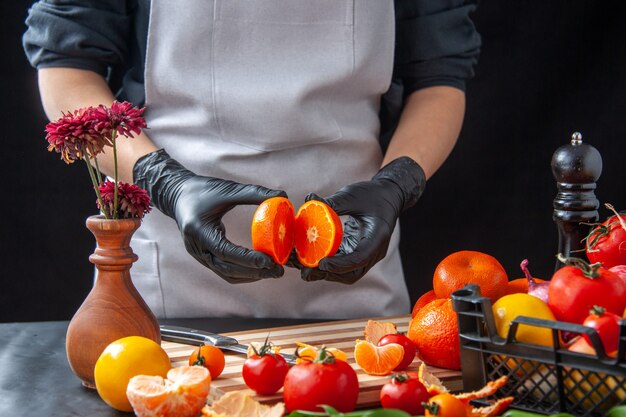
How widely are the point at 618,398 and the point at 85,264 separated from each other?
1878 mm

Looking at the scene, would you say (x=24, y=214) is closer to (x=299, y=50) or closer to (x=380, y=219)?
(x=299, y=50)

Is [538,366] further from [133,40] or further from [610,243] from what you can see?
[133,40]

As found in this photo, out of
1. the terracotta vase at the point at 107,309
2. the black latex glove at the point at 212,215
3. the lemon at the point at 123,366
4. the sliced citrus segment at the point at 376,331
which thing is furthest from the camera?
the black latex glove at the point at 212,215

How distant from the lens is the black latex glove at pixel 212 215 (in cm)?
136

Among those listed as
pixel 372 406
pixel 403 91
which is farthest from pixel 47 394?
pixel 403 91

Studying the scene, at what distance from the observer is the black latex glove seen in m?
1.36

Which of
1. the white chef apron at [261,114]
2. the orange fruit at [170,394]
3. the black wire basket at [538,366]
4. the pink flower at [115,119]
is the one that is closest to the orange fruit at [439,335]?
the black wire basket at [538,366]

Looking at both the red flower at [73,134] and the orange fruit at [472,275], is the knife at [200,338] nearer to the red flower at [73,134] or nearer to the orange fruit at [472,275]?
the orange fruit at [472,275]

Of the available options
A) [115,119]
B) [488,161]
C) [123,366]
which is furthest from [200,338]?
[488,161]

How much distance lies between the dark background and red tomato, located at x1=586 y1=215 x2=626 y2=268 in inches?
51.3

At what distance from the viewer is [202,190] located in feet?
4.77

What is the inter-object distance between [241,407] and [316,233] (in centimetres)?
47

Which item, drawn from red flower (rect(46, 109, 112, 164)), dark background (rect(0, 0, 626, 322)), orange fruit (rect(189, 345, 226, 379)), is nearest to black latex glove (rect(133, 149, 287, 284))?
orange fruit (rect(189, 345, 226, 379))

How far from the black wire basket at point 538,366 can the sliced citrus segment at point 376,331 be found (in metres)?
0.25
